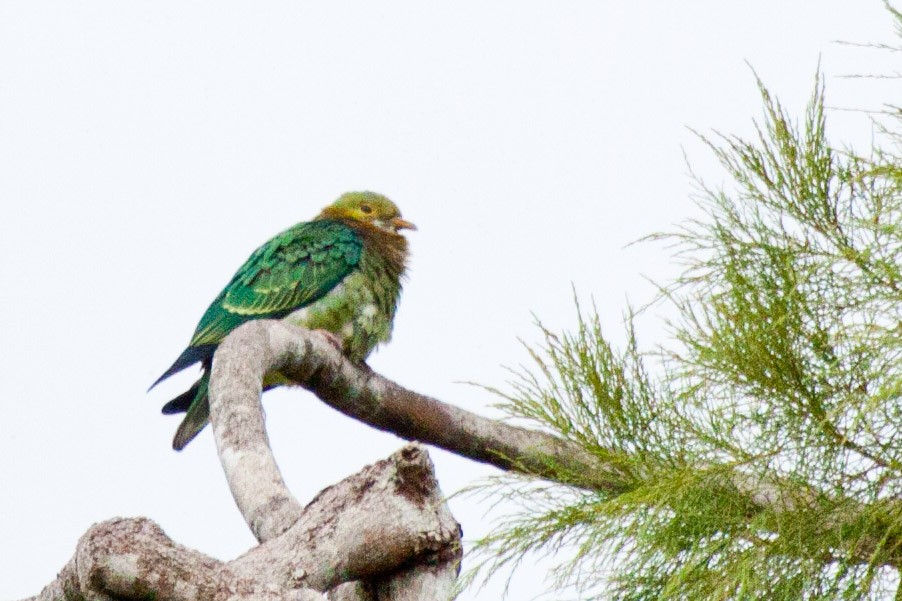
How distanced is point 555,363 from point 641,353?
0.50 ft

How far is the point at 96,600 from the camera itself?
1.47 metres

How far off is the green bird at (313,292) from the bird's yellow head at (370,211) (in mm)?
178

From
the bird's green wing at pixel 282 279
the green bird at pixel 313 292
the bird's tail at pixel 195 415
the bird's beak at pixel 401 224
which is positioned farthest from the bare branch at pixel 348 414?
the bird's beak at pixel 401 224

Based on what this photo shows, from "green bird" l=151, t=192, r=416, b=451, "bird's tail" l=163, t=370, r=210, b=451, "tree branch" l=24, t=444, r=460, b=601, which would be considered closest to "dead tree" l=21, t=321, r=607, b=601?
"tree branch" l=24, t=444, r=460, b=601

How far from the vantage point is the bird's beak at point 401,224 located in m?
4.45

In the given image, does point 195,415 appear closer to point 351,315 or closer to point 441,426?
point 351,315

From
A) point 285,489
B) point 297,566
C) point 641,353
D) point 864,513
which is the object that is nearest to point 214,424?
point 285,489

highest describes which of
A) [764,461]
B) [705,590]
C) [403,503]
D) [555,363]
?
[555,363]

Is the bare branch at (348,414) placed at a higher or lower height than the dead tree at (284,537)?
higher

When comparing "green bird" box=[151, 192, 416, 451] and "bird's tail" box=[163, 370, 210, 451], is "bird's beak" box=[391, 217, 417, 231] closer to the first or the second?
"green bird" box=[151, 192, 416, 451]

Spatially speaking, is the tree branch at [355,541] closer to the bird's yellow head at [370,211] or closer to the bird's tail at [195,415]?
the bird's tail at [195,415]

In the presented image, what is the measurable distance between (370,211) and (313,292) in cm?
70

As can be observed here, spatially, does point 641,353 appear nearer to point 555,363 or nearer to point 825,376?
point 555,363

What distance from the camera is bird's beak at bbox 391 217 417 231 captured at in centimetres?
445
